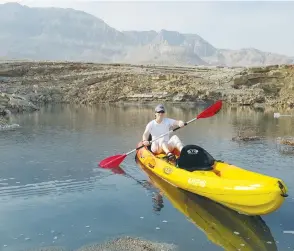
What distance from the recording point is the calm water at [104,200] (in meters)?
8.22

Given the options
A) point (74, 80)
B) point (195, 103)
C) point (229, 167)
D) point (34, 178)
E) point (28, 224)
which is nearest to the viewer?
point (28, 224)

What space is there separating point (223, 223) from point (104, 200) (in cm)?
291

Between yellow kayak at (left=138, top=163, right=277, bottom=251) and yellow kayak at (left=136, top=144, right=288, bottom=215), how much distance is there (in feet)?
0.83

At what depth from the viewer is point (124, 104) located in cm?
3969

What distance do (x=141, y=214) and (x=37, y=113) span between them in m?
22.6

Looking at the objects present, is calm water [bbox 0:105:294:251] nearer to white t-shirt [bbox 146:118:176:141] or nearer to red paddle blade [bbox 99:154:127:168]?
red paddle blade [bbox 99:154:127:168]

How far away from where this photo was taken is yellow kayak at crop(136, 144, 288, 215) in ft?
27.0

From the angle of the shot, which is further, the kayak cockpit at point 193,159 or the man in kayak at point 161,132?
the man in kayak at point 161,132

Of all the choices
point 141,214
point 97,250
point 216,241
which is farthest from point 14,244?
point 216,241

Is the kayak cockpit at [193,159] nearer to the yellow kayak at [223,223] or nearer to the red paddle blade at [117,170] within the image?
the yellow kayak at [223,223]

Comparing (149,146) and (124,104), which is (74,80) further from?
(149,146)

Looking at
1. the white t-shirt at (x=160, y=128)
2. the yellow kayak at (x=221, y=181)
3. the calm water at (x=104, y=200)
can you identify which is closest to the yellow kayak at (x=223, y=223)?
the calm water at (x=104, y=200)

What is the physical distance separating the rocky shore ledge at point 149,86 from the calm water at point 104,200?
1992cm

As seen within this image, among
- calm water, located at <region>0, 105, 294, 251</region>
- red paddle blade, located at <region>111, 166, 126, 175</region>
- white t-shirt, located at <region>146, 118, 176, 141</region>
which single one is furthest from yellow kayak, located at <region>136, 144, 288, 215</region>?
red paddle blade, located at <region>111, 166, 126, 175</region>
